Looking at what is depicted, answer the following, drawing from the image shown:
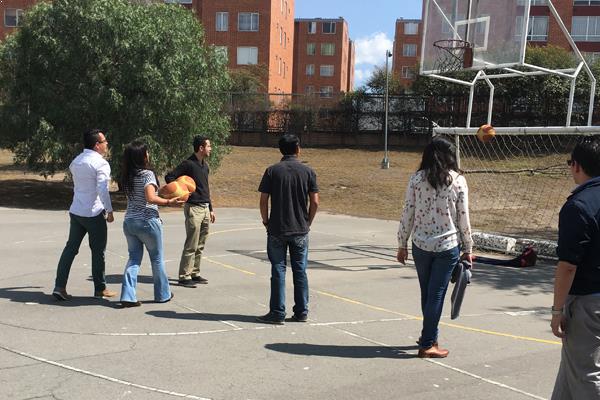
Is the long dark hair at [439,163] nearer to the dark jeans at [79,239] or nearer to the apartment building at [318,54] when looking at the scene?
the dark jeans at [79,239]

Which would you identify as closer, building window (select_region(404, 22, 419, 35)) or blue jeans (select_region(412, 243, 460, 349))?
blue jeans (select_region(412, 243, 460, 349))

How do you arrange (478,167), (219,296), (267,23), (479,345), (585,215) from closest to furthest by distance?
1. (585,215)
2. (479,345)
3. (219,296)
4. (478,167)
5. (267,23)

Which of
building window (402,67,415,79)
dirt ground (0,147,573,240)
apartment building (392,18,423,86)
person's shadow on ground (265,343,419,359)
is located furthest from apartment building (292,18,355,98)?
person's shadow on ground (265,343,419,359)

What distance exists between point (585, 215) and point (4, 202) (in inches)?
751

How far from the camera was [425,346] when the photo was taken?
526 centimetres

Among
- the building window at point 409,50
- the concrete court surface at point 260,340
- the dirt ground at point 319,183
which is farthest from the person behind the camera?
the building window at point 409,50

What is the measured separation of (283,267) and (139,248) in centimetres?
170

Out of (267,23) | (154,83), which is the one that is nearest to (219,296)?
(154,83)

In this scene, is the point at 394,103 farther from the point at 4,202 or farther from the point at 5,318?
the point at 5,318

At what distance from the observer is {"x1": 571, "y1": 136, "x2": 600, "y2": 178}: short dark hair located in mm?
3443

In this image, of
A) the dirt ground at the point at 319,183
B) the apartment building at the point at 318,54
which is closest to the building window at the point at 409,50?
the apartment building at the point at 318,54

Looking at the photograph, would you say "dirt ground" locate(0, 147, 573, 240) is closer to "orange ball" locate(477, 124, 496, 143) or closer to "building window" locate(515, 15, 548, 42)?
"orange ball" locate(477, 124, 496, 143)

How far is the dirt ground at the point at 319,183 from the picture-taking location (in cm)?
1991

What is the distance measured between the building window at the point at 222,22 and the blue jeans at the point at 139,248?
159 ft
